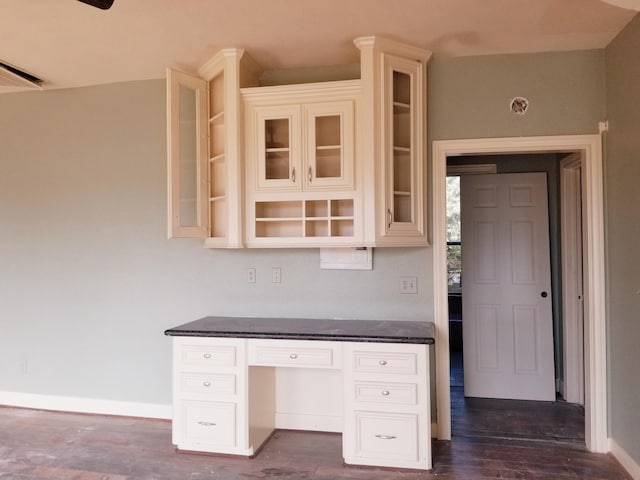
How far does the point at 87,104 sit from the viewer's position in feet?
11.8

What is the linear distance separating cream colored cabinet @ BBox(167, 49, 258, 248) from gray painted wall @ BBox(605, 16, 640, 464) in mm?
2269

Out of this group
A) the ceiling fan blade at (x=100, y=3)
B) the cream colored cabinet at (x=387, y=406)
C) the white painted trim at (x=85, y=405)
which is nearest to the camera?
the ceiling fan blade at (x=100, y=3)

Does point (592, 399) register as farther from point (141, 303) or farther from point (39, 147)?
point (39, 147)

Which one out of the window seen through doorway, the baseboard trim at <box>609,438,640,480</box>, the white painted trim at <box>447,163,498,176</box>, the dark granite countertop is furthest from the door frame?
the window seen through doorway

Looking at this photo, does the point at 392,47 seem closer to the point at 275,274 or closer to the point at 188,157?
the point at 188,157

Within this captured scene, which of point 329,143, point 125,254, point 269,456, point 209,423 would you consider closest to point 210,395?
point 209,423

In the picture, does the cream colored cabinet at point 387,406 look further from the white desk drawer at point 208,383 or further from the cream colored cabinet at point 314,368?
the white desk drawer at point 208,383

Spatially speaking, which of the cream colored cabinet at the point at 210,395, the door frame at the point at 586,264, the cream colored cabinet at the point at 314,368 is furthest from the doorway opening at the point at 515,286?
the cream colored cabinet at the point at 210,395

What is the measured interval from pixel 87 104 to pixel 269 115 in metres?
1.61

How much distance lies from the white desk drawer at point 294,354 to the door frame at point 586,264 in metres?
0.82

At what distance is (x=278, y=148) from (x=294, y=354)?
1.33 metres

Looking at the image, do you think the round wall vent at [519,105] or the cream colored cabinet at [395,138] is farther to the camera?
the round wall vent at [519,105]

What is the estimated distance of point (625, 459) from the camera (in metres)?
2.65

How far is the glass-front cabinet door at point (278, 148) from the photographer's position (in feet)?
9.80
